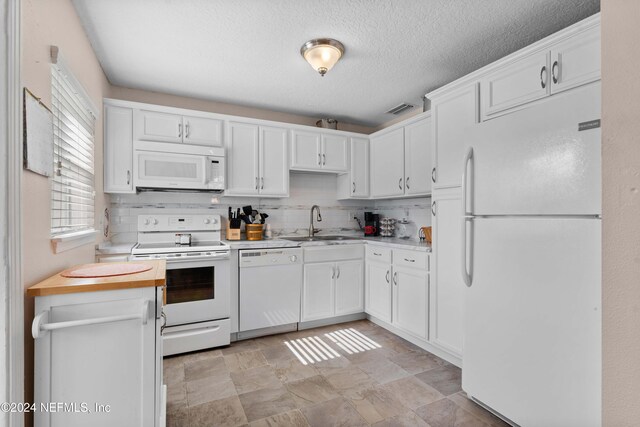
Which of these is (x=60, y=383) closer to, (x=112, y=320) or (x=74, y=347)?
(x=74, y=347)

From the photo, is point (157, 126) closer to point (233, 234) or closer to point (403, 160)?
point (233, 234)

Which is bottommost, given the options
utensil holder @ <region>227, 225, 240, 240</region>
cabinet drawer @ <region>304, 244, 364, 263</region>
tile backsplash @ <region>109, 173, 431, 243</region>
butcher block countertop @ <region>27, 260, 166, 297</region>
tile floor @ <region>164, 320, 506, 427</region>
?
tile floor @ <region>164, 320, 506, 427</region>

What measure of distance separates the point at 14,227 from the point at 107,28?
163 cm

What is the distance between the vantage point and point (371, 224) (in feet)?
13.6

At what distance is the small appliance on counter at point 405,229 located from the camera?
3.68 metres

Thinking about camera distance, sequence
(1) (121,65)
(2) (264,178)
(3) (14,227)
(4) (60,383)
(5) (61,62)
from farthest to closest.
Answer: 1. (2) (264,178)
2. (1) (121,65)
3. (5) (61,62)
4. (4) (60,383)
5. (3) (14,227)

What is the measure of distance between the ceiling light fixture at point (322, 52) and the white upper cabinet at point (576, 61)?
1323 millimetres

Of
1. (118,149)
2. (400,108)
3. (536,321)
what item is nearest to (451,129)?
(400,108)

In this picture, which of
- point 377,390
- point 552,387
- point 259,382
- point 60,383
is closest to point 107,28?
point 60,383

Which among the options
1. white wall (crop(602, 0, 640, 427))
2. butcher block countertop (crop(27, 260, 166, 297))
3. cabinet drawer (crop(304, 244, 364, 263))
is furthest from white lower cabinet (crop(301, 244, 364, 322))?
white wall (crop(602, 0, 640, 427))

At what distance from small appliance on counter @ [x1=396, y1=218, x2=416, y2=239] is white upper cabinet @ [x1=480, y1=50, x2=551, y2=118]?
1.69 meters

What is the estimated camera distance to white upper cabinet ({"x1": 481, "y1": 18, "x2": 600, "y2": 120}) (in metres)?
1.67

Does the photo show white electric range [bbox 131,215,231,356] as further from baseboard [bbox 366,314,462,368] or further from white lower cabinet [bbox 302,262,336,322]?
baseboard [bbox 366,314,462,368]

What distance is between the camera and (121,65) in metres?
2.63
